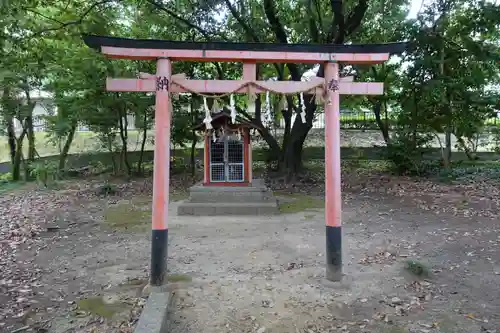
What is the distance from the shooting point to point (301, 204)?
35.3 ft

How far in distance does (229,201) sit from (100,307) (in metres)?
5.58

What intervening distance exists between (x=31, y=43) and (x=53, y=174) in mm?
7570

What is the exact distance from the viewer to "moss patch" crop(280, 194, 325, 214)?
10078 mm

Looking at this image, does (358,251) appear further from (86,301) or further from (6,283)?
(6,283)

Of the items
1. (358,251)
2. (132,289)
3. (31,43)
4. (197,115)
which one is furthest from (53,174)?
(358,251)

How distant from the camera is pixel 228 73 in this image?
15.5 m

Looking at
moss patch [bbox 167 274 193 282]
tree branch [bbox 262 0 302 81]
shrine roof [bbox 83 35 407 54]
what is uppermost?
tree branch [bbox 262 0 302 81]

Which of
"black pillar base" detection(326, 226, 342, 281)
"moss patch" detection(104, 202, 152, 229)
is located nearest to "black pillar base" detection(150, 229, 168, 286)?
"black pillar base" detection(326, 226, 342, 281)

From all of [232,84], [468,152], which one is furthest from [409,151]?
[232,84]

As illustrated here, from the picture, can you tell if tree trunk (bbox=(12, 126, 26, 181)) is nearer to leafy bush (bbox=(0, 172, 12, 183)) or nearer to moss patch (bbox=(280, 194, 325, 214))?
leafy bush (bbox=(0, 172, 12, 183))

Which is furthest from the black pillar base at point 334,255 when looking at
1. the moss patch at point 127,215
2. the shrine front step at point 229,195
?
the shrine front step at point 229,195

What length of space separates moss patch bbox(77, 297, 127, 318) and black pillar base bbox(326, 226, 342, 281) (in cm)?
264

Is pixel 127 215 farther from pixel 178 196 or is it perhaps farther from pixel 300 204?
pixel 300 204

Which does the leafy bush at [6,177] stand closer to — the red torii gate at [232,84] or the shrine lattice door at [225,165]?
the shrine lattice door at [225,165]
